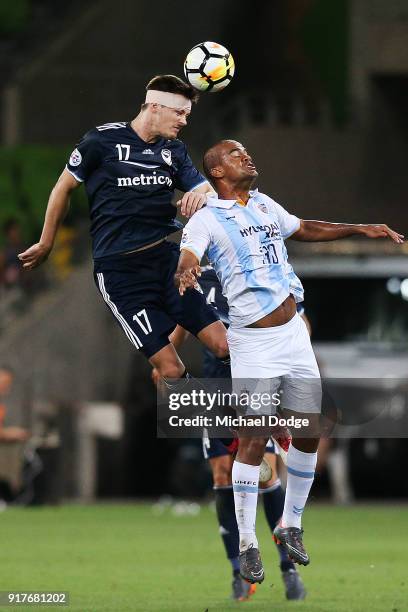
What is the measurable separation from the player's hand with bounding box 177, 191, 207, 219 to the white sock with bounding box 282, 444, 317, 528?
1583 mm

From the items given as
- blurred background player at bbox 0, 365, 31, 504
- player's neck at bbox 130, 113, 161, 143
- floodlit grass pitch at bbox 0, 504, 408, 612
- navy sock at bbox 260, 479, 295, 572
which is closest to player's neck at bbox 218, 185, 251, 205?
player's neck at bbox 130, 113, 161, 143

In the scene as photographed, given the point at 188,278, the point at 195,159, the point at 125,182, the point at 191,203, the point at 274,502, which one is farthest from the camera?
the point at 195,159

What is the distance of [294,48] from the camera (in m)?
31.0

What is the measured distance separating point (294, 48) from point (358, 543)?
1721 cm

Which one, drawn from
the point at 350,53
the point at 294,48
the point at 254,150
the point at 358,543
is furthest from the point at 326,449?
the point at 294,48

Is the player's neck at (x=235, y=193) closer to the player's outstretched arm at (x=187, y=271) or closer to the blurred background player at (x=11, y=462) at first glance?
the player's outstretched arm at (x=187, y=271)

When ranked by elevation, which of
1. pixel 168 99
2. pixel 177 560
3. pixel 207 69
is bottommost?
pixel 177 560

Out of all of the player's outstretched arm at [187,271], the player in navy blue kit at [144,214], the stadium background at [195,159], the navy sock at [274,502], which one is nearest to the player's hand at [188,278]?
the player's outstretched arm at [187,271]

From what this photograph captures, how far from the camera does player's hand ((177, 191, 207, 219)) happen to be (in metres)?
9.74

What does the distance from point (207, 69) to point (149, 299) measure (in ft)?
4.77

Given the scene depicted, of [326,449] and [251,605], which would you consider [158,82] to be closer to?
[251,605]

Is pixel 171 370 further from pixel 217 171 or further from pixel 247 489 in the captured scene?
pixel 217 171

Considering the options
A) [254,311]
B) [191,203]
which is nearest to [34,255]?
[191,203]

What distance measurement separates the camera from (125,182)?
32.9 ft
